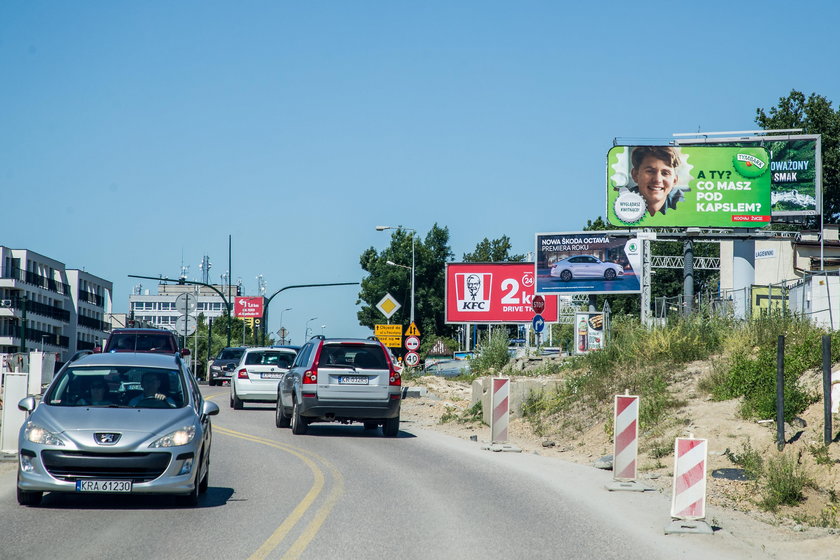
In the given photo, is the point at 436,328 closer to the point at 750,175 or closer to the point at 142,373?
the point at 750,175

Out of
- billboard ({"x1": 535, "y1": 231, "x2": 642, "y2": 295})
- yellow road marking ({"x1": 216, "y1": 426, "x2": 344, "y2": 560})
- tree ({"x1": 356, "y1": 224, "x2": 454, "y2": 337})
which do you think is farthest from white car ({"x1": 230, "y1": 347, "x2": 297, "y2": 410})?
tree ({"x1": 356, "y1": 224, "x2": 454, "y2": 337})

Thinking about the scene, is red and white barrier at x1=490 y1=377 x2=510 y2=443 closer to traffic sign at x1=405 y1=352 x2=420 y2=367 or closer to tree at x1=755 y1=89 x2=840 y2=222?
traffic sign at x1=405 y1=352 x2=420 y2=367

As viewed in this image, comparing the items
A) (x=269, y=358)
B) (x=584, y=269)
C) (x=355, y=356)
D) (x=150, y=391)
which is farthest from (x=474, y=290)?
(x=150, y=391)

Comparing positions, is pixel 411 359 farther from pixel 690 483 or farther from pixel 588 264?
pixel 690 483

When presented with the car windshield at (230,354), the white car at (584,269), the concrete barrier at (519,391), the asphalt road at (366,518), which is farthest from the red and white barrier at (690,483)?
the white car at (584,269)

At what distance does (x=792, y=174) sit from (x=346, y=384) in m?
37.4

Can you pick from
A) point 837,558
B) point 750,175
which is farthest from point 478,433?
point 750,175

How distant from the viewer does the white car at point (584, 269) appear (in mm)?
58500

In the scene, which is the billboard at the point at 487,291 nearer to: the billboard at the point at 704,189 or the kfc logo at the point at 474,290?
the kfc logo at the point at 474,290

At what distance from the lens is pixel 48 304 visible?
369 feet

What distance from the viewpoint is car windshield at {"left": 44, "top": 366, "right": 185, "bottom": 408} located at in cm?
1166

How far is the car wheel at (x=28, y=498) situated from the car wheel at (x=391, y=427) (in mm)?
11504

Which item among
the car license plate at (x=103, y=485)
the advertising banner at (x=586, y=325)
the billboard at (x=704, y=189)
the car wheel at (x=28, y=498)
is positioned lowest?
the car wheel at (x=28, y=498)

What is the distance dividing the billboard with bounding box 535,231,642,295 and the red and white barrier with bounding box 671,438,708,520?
46894mm
